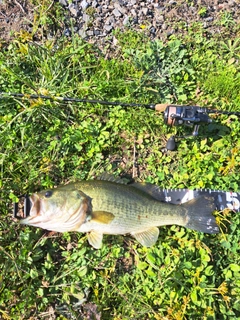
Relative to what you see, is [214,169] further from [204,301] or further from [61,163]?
[61,163]

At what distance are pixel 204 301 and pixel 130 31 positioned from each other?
3.42 metres

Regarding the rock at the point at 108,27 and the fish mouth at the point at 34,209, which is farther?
the rock at the point at 108,27

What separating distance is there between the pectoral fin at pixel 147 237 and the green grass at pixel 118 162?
242mm

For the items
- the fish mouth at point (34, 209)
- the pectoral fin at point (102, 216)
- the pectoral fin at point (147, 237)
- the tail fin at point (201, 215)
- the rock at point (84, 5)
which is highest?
A: the rock at point (84, 5)

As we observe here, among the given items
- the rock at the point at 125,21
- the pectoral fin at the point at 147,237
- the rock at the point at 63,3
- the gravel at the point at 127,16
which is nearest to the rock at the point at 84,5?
the gravel at the point at 127,16

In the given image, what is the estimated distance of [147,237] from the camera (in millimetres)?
4086

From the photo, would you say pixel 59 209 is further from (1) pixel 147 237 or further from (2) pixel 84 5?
(2) pixel 84 5

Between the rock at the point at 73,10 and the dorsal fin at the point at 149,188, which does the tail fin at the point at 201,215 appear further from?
the rock at the point at 73,10

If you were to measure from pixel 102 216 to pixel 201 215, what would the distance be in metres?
1.12

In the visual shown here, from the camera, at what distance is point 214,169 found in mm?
4543

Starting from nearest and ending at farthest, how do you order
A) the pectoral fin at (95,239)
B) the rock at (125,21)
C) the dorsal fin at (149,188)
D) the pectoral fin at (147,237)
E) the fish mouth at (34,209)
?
the fish mouth at (34,209)
the pectoral fin at (95,239)
the pectoral fin at (147,237)
the dorsal fin at (149,188)
the rock at (125,21)

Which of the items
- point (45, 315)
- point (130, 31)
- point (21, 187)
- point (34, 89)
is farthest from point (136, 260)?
point (130, 31)

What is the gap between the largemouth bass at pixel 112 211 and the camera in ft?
12.0

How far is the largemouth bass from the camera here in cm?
365
